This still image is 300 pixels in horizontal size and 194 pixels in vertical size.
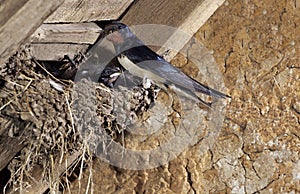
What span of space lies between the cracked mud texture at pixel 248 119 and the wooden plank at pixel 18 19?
88cm

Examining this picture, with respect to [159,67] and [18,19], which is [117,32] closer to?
[159,67]

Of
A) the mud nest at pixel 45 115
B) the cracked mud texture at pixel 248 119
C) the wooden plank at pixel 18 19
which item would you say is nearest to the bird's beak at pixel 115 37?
the mud nest at pixel 45 115

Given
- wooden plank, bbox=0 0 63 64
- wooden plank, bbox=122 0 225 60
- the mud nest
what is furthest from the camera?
wooden plank, bbox=122 0 225 60

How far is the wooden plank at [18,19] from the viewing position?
0.69 meters

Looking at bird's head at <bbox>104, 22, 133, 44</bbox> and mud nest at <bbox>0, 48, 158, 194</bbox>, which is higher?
bird's head at <bbox>104, 22, 133, 44</bbox>

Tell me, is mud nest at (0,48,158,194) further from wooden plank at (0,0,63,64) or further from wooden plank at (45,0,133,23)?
wooden plank at (0,0,63,64)

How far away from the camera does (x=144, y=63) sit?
1.27 m

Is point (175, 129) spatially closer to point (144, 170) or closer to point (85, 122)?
point (144, 170)

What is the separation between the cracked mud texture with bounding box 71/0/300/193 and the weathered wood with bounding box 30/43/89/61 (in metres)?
0.46

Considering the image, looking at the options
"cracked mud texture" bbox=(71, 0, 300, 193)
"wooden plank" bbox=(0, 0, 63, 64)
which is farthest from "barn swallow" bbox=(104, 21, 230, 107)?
"wooden plank" bbox=(0, 0, 63, 64)

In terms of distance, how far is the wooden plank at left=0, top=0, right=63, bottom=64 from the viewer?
69 centimetres

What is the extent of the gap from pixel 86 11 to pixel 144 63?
0.17 meters

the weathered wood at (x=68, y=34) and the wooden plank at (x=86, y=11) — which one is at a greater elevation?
the wooden plank at (x=86, y=11)

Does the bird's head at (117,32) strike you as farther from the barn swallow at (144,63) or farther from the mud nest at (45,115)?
the mud nest at (45,115)
